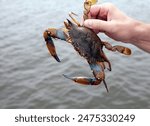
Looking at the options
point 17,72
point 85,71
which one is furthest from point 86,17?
point 17,72

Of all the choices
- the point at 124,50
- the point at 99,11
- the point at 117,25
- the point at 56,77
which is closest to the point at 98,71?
the point at 124,50

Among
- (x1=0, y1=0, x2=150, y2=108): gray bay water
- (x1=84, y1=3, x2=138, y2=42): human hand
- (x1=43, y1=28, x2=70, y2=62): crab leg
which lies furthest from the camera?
(x1=0, y1=0, x2=150, y2=108): gray bay water

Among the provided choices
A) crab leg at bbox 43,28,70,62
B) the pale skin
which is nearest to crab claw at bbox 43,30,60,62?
crab leg at bbox 43,28,70,62

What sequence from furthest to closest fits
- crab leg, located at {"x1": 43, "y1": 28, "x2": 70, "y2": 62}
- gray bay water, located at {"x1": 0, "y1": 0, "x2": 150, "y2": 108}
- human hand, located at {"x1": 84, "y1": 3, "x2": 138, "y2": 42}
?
1. gray bay water, located at {"x1": 0, "y1": 0, "x2": 150, "y2": 108}
2. human hand, located at {"x1": 84, "y1": 3, "x2": 138, "y2": 42}
3. crab leg, located at {"x1": 43, "y1": 28, "x2": 70, "y2": 62}

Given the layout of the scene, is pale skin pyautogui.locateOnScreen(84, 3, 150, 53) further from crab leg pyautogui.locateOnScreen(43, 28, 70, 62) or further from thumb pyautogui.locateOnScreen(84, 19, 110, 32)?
crab leg pyautogui.locateOnScreen(43, 28, 70, 62)

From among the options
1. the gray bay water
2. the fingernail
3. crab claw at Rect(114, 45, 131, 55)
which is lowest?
the gray bay water

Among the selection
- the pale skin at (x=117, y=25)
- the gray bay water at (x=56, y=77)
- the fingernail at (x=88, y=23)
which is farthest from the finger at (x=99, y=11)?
the gray bay water at (x=56, y=77)

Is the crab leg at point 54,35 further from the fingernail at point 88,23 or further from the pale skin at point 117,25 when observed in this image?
the pale skin at point 117,25

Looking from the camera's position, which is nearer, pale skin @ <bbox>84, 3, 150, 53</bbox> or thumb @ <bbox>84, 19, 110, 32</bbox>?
thumb @ <bbox>84, 19, 110, 32</bbox>
